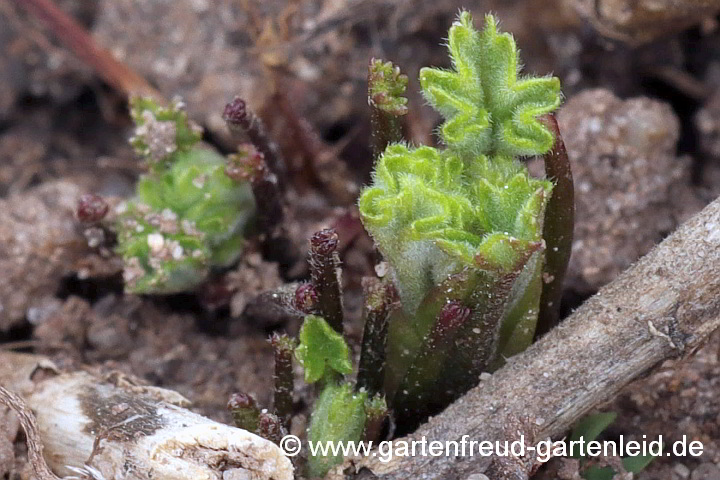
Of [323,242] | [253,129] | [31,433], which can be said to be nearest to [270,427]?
[323,242]

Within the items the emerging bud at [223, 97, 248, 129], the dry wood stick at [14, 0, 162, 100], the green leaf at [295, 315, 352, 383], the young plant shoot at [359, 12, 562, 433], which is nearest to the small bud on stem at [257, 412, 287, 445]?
the green leaf at [295, 315, 352, 383]

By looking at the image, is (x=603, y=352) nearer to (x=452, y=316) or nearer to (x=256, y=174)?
(x=452, y=316)

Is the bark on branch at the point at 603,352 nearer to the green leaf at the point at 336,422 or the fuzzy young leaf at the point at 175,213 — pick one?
the green leaf at the point at 336,422

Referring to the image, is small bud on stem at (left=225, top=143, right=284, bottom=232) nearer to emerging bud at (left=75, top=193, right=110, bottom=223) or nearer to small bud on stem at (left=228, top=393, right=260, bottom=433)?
emerging bud at (left=75, top=193, right=110, bottom=223)

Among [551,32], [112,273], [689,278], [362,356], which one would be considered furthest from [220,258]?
[551,32]

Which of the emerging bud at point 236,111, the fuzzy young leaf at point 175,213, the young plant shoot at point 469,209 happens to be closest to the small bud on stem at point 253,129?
the emerging bud at point 236,111

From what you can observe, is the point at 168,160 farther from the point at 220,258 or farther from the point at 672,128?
the point at 672,128
